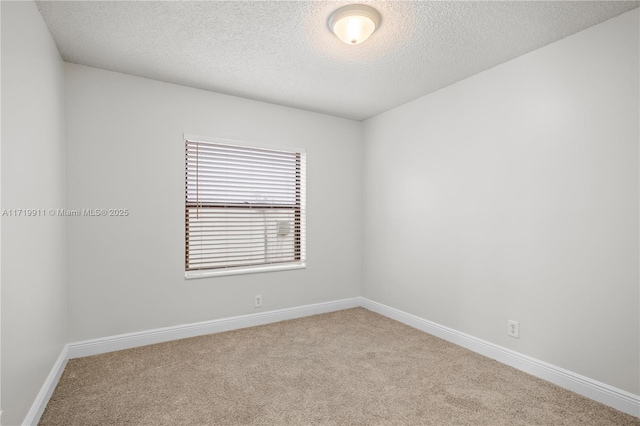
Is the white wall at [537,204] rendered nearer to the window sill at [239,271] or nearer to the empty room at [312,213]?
the empty room at [312,213]

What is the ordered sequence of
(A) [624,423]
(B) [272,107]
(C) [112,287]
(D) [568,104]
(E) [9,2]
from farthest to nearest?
(B) [272,107], (C) [112,287], (D) [568,104], (A) [624,423], (E) [9,2]

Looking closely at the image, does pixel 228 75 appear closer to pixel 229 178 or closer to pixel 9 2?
pixel 229 178

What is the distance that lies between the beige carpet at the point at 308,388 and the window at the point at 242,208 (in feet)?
2.82

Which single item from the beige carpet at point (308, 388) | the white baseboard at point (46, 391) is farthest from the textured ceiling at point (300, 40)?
the beige carpet at point (308, 388)

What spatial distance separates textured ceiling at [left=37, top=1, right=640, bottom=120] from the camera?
80.3 inches

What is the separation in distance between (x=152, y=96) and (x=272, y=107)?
1216mm

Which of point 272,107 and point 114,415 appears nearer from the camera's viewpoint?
point 114,415

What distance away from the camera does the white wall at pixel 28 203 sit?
5.21ft

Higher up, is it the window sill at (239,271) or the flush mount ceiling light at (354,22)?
the flush mount ceiling light at (354,22)

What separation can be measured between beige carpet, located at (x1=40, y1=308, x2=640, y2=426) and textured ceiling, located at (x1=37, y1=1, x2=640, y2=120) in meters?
2.46

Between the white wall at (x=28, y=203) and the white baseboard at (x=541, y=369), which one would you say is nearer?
the white wall at (x=28, y=203)

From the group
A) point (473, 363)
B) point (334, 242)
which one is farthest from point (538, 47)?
point (334, 242)

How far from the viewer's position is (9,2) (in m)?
1.63

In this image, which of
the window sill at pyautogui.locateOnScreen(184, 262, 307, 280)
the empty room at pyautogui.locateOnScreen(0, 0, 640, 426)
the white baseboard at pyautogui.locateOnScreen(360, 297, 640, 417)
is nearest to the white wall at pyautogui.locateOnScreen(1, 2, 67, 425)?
the empty room at pyautogui.locateOnScreen(0, 0, 640, 426)
